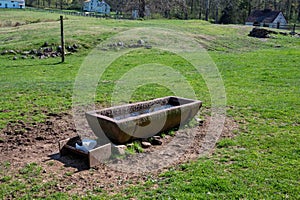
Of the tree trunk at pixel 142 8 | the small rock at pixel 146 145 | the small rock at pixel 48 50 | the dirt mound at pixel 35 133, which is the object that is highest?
the tree trunk at pixel 142 8

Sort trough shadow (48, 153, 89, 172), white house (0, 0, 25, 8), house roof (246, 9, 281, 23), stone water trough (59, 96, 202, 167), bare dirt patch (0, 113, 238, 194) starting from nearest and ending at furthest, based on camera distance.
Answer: bare dirt patch (0, 113, 238, 194) → trough shadow (48, 153, 89, 172) → stone water trough (59, 96, 202, 167) → house roof (246, 9, 281, 23) → white house (0, 0, 25, 8)

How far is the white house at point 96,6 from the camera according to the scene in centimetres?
7950

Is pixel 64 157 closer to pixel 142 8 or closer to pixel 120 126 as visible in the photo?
pixel 120 126

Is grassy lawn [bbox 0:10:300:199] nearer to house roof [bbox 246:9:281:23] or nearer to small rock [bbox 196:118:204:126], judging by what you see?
small rock [bbox 196:118:204:126]

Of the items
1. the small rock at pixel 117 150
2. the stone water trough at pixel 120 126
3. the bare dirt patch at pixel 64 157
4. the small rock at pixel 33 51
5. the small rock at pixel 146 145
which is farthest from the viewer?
the small rock at pixel 33 51

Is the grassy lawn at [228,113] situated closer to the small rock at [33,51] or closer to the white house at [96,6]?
the small rock at [33,51]

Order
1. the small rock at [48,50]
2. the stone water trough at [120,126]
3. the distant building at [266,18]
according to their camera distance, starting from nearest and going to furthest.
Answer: the stone water trough at [120,126]
the small rock at [48,50]
the distant building at [266,18]

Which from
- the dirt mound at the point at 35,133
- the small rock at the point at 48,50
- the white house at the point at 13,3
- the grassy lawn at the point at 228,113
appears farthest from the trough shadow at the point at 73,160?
the white house at the point at 13,3

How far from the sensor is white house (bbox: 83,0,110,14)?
79500 millimetres

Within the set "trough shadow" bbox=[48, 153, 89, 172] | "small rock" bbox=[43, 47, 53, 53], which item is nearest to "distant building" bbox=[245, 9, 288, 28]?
"small rock" bbox=[43, 47, 53, 53]

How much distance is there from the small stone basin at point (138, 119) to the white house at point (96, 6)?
7428 cm

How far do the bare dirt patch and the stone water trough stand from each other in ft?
0.61

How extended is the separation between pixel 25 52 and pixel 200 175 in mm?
16280

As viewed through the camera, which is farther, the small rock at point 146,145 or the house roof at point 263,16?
the house roof at point 263,16
